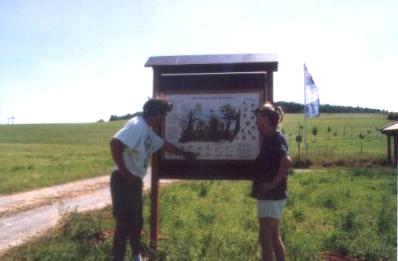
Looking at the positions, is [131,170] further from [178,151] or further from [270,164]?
[270,164]

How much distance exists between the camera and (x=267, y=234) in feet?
15.1

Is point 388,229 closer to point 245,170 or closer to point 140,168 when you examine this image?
point 245,170

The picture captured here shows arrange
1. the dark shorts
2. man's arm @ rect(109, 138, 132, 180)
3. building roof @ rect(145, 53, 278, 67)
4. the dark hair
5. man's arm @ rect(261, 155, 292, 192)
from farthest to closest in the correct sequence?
building roof @ rect(145, 53, 278, 67)
the dark hair
the dark shorts
man's arm @ rect(109, 138, 132, 180)
man's arm @ rect(261, 155, 292, 192)

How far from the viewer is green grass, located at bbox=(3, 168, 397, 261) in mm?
5801

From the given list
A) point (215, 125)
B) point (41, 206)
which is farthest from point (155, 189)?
point (41, 206)

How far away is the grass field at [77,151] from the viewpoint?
19.2m

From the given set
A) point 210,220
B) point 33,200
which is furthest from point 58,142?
point 210,220

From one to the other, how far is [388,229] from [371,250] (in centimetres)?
150

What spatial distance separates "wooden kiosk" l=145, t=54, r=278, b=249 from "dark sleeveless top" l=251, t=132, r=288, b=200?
1.51 meters

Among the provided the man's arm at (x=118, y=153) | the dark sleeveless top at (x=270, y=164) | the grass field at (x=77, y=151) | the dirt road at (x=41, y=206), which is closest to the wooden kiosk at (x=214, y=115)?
the man's arm at (x=118, y=153)

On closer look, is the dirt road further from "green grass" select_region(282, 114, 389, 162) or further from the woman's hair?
"green grass" select_region(282, 114, 389, 162)

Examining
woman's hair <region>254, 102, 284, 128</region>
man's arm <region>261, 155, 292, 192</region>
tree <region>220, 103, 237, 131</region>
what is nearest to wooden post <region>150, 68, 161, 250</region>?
tree <region>220, 103, 237, 131</region>

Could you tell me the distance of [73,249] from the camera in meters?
6.09

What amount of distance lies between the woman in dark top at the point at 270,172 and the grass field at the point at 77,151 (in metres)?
10.9
